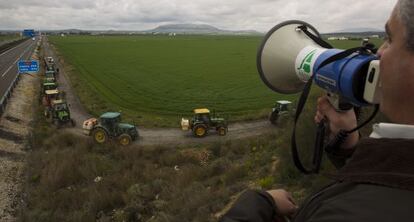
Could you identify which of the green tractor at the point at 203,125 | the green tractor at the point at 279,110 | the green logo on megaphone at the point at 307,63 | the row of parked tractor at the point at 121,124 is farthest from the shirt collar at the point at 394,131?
the green tractor at the point at 279,110

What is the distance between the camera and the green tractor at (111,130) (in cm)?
1711

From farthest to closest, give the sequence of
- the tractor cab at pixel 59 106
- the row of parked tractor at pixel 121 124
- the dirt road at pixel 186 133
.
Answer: the tractor cab at pixel 59 106 → the dirt road at pixel 186 133 → the row of parked tractor at pixel 121 124

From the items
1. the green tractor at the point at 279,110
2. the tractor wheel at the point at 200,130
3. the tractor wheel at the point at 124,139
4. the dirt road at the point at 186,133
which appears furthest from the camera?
the green tractor at the point at 279,110

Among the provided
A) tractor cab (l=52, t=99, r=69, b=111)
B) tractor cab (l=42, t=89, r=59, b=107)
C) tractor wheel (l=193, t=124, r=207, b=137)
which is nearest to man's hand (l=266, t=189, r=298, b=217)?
tractor wheel (l=193, t=124, r=207, b=137)

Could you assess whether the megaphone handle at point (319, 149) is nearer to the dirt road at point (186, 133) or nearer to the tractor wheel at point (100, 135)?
the dirt road at point (186, 133)

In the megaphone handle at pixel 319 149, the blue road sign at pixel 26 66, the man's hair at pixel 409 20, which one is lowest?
the blue road sign at pixel 26 66

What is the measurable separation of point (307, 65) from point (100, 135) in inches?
618

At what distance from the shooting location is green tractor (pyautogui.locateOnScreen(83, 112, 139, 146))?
17109mm

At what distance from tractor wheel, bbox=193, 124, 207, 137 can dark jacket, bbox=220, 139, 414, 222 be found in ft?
54.9

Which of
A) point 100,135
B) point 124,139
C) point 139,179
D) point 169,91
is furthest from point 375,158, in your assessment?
point 169,91

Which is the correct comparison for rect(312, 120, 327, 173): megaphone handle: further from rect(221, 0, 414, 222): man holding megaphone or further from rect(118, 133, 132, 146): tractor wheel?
rect(118, 133, 132, 146): tractor wheel

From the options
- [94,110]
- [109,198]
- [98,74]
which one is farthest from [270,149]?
[98,74]

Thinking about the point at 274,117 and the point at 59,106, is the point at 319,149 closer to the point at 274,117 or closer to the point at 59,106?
the point at 274,117

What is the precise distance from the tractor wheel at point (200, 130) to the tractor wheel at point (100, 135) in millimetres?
4004
